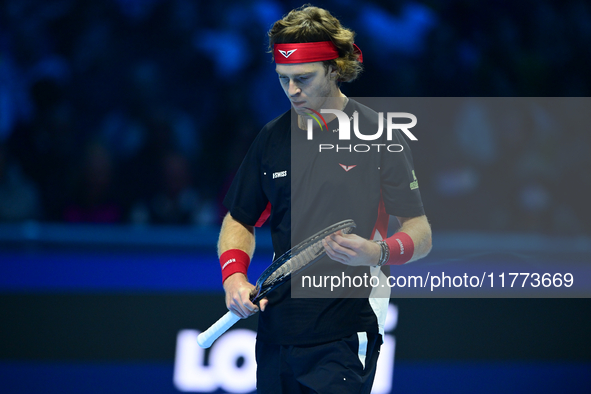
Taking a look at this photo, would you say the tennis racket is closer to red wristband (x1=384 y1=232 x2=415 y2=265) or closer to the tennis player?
the tennis player

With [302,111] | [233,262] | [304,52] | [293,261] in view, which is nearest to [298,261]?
[293,261]

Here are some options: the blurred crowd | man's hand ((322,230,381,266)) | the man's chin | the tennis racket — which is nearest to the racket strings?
the tennis racket

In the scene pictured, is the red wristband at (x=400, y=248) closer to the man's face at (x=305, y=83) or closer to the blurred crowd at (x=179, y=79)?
the man's face at (x=305, y=83)

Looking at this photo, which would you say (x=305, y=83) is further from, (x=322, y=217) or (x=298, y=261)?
(x=298, y=261)

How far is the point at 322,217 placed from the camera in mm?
2518

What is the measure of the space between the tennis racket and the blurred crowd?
382 centimetres

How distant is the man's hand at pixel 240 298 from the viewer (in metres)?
2.39

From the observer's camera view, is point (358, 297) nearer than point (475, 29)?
Yes

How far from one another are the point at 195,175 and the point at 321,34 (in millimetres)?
→ 4185

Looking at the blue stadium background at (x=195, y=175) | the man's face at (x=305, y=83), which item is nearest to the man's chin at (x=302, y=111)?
the man's face at (x=305, y=83)

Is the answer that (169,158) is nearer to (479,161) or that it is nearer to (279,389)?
(479,161)

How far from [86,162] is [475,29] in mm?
4145

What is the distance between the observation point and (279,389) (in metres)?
2.49

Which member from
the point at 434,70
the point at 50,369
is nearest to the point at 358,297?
the point at 50,369
